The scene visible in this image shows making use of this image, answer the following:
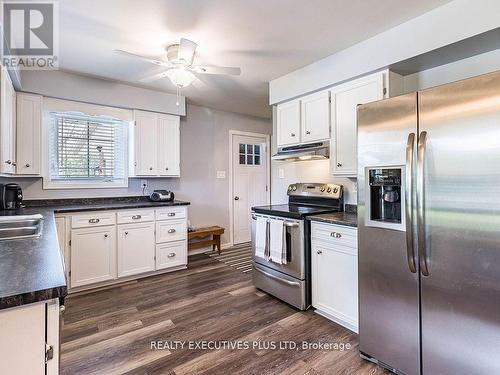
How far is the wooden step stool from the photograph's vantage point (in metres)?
4.21

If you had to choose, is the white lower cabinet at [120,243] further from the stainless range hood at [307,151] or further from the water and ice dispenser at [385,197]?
the water and ice dispenser at [385,197]

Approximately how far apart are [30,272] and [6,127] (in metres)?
2.11

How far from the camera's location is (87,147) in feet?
11.6

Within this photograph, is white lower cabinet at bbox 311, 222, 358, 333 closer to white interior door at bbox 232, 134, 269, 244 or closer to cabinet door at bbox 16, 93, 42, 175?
white interior door at bbox 232, 134, 269, 244

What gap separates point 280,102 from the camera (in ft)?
11.0

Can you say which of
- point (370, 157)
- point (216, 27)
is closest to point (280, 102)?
point (216, 27)

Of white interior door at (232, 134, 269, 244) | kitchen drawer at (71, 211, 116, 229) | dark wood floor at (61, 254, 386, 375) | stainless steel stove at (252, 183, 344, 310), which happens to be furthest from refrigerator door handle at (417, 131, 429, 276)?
white interior door at (232, 134, 269, 244)

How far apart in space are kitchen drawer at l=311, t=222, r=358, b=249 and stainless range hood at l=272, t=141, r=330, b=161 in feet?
2.46

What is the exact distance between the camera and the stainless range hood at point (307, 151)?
2779 mm

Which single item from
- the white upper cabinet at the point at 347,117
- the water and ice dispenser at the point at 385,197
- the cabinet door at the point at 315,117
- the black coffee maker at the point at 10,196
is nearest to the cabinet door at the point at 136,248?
the black coffee maker at the point at 10,196

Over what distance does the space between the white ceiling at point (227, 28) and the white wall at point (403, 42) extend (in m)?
0.07

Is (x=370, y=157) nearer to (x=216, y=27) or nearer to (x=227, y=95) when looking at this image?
(x=216, y=27)

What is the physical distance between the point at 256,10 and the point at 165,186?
112 inches

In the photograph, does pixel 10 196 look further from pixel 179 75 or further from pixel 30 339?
pixel 30 339
